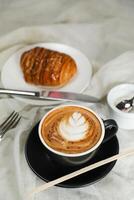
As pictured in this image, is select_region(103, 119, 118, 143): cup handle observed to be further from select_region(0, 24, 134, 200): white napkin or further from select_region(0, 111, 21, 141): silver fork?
select_region(0, 111, 21, 141): silver fork

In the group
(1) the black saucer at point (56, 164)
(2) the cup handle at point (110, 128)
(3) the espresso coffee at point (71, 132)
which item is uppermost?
(3) the espresso coffee at point (71, 132)

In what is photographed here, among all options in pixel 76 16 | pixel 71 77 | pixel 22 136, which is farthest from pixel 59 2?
pixel 22 136

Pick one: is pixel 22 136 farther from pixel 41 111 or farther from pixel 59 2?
pixel 59 2

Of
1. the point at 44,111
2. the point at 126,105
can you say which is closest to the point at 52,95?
the point at 44,111

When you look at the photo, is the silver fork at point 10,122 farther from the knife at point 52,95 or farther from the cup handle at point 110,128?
the cup handle at point 110,128

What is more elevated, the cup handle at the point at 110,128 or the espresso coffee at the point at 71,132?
the espresso coffee at the point at 71,132

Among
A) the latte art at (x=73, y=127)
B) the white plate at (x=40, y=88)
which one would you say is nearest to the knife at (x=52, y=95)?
the white plate at (x=40, y=88)
